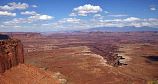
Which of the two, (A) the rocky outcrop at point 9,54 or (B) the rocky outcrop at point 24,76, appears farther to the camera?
(A) the rocky outcrop at point 9,54

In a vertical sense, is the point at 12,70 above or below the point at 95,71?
above

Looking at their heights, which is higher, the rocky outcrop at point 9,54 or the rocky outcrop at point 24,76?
the rocky outcrop at point 9,54

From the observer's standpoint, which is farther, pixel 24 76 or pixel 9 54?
pixel 9 54

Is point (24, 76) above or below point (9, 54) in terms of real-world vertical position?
below

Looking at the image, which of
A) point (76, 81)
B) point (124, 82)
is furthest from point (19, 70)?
point (124, 82)

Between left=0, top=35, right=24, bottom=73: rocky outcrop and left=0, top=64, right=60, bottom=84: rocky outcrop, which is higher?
left=0, top=35, right=24, bottom=73: rocky outcrop

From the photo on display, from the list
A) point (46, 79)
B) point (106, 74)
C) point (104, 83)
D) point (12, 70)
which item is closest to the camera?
point (12, 70)

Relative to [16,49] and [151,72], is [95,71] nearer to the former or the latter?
[151,72]

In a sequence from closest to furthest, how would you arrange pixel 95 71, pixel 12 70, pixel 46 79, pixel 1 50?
1. pixel 1 50
2. pixel 12 70
3. pixel 46 79
4. pixel 95 71
